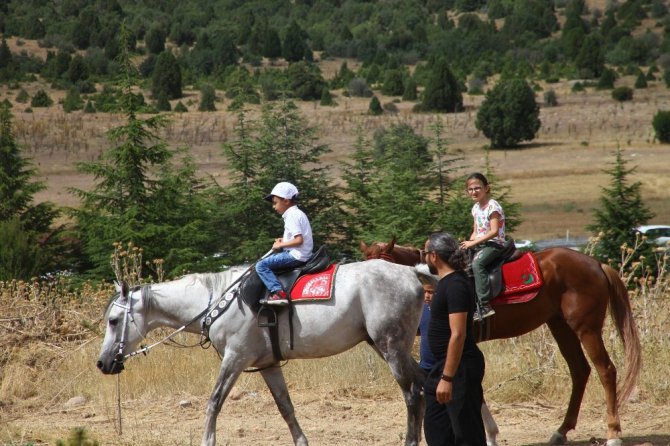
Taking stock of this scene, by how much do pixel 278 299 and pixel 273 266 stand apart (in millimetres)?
308

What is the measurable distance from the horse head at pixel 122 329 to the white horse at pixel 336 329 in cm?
40

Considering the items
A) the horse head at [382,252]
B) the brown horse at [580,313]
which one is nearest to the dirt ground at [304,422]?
the brown horse at [580,313]

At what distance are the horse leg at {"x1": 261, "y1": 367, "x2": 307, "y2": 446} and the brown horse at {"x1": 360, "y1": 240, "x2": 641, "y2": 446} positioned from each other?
5.74 ft

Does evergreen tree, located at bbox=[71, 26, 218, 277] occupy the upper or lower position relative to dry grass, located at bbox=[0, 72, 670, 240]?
upper

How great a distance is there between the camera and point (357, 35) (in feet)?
485

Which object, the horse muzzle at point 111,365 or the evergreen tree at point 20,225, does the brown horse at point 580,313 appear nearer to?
the horse muzzle at point 111,365

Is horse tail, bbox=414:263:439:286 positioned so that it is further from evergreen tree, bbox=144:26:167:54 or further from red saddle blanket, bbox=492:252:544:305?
evergreen tree, bbox=144:26:167:54

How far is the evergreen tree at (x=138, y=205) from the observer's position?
2528cm

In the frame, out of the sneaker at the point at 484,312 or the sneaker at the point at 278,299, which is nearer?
the sneaker at the point at 278,299

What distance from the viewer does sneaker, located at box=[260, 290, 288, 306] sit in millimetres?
8914

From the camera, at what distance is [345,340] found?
29.8ft

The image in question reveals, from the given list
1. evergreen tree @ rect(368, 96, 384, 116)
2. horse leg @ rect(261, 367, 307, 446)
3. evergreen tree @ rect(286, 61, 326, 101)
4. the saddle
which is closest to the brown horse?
the saddle

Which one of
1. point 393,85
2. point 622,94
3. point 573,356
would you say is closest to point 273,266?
point 573,356

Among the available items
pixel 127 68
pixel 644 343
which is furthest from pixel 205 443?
pixel 127 68
